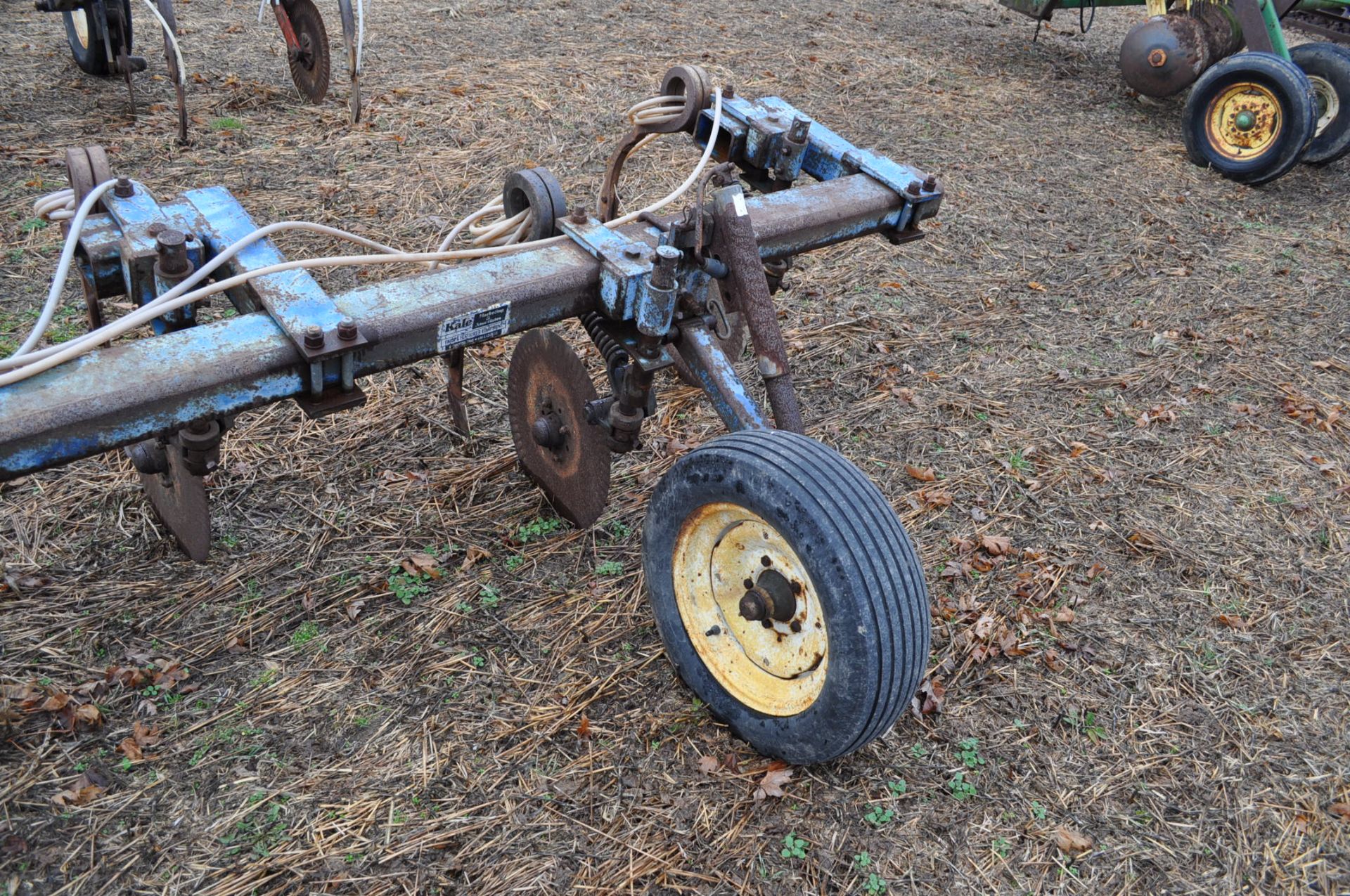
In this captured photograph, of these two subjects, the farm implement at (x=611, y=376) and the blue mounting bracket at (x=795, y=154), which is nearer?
the farm implement at (x=611, y=376)

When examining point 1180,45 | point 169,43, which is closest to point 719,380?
point 169,43

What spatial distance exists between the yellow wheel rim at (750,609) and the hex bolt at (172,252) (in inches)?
54.3

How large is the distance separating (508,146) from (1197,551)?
4246 mm

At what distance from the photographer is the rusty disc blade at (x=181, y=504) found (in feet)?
9.10

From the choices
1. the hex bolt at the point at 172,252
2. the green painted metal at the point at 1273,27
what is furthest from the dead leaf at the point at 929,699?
the green painted metal at the point at 1273,27

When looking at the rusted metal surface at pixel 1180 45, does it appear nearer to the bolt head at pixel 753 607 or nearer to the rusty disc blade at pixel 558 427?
the rusty disc blade at pixel 558 427

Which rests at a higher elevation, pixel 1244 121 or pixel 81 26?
pixel 1244 121

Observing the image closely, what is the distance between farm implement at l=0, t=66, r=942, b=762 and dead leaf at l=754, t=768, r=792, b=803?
8 cm

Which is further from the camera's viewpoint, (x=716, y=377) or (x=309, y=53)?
(x=309, y=53)

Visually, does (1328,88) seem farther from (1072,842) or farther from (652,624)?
(652,624)

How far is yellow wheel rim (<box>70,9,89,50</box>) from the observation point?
599cm

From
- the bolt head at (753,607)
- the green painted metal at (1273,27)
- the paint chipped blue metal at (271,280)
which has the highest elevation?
the green painted metal at (1273,27)

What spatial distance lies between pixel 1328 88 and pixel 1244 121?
0.88m

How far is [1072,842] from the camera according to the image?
248cm
